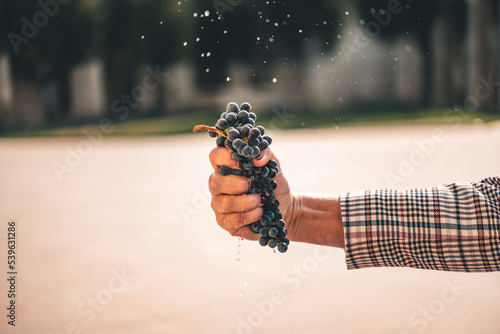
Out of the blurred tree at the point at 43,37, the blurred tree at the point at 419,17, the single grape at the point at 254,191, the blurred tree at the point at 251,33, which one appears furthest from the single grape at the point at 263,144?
the blurred tree at the point at 251,33

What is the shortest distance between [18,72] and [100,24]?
11.7 feet

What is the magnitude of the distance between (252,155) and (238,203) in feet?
0.52

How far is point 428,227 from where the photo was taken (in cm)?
138

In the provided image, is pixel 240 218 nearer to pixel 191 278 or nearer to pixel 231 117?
pixel 231 117

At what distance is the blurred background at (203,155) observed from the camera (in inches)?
110

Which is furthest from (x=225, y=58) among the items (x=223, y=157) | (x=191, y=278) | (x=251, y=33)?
(x=223, y=157)

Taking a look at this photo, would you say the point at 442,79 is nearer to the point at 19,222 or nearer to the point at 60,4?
the point at 60,4

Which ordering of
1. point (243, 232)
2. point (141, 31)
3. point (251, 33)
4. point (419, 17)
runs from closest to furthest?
point (243, 232) < point (141, 31) < point (419, 17) < point (251, 33)

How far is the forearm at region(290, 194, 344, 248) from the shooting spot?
155cm

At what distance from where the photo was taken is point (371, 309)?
2.74 m

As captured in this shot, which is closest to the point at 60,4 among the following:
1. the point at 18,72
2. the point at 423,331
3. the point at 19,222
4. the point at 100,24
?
the point at 100,24

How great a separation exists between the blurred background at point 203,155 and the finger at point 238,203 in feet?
2.05

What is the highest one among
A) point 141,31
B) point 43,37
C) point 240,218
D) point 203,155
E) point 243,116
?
point 141,31

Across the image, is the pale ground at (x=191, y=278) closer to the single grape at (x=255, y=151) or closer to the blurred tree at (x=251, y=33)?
the single grape at (x=255, y=151)
